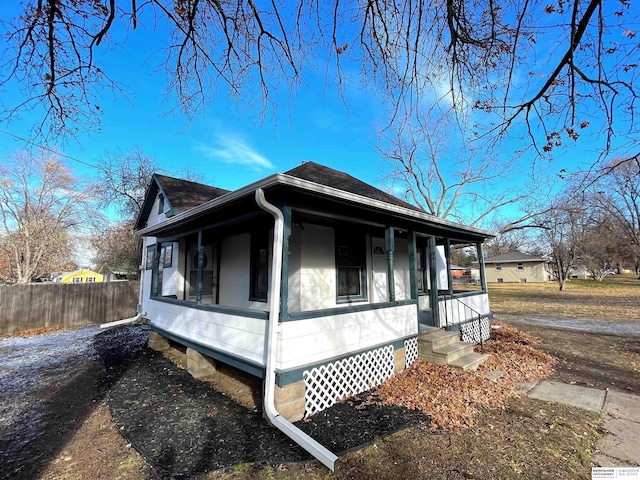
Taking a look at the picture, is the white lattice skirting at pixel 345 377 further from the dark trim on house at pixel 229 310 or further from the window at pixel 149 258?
the window at pixel 149 258

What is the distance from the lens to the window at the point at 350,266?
706 centimetres

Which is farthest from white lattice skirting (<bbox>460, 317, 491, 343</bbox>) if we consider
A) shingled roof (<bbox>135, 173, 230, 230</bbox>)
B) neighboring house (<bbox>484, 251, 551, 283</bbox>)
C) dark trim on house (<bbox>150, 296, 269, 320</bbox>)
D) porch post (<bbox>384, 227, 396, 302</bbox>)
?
neighboring house (<bbox>484, 251, 551, 283</bbox>)

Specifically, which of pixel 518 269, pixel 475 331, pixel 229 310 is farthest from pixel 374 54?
pixel 518 269

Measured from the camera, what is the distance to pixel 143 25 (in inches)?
119

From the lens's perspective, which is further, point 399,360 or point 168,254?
point 168,254

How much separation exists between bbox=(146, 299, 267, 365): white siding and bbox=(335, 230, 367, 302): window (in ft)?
9.24

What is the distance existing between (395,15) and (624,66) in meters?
2.28

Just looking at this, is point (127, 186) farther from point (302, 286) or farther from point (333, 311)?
point (333, 311)

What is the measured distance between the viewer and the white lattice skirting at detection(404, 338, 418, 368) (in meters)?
5.84

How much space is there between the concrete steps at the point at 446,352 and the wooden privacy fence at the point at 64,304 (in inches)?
589

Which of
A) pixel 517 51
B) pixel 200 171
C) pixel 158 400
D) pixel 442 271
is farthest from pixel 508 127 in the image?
pixel 200 171

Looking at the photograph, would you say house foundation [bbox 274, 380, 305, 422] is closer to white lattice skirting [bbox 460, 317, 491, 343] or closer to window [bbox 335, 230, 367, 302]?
window [bbox 335, 230, 367, 302]

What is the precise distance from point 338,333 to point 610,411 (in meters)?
3.85

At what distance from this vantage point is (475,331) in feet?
26.4
